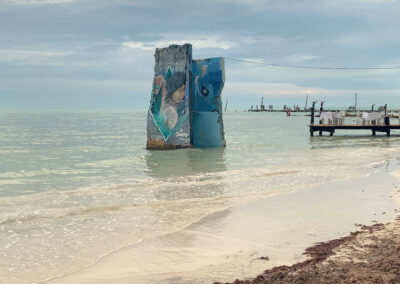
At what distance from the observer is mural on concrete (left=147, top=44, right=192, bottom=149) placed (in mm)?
21938

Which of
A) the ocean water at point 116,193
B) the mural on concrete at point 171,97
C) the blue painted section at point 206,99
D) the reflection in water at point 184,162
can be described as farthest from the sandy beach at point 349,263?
the blue painted section at point 206,99

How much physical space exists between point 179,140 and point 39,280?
17.4m

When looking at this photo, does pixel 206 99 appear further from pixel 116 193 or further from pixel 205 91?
pixel 116 193

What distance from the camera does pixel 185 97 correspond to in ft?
71.7

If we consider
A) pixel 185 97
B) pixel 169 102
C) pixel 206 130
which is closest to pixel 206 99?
pixel 185 97

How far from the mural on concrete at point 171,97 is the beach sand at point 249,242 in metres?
12.8

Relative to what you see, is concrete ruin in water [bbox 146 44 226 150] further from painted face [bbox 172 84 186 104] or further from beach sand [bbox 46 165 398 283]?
beach sand [bbox 46 165 398 283]

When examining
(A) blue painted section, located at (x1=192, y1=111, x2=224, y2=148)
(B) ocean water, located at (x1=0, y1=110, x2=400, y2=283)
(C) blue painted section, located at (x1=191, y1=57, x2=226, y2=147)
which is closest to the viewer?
(B) ocean water, located at (x1=0, y1=110, x2=400, y2=283)

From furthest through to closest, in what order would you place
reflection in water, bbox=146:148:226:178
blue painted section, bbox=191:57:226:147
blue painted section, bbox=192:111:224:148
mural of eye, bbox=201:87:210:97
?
1. blue painted section, bbox=192:111:224:148
2. mural of eye, bbox=201:87:210:97
3. blue painted section, bbox=191:57:226:147
4. reflection in water, bbox=146:148:226:178

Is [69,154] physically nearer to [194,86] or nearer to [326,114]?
[194,86]

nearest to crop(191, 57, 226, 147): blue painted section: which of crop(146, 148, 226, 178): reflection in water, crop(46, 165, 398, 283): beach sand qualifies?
crop(146, 148, 226, 178): reflection in water

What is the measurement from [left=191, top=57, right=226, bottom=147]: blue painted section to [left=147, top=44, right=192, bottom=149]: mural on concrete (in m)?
0.75

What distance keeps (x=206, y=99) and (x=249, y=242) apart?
54.4 feet

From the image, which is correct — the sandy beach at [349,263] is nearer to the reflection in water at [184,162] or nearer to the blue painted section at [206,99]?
the reflection in water at [184,162]
